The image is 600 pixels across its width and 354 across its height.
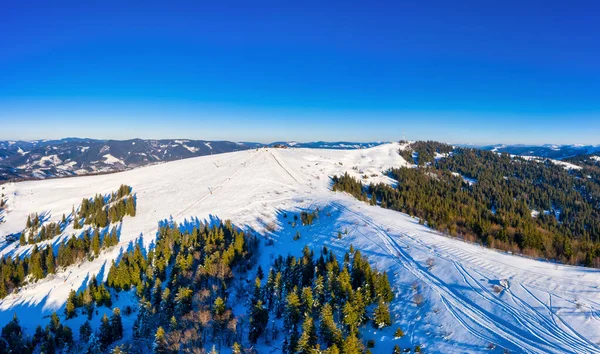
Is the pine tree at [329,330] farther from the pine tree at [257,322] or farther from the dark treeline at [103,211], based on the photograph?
the dark treeline at [103,211]

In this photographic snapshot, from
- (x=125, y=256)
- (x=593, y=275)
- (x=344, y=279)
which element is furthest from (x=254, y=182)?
(x=593, y=275)

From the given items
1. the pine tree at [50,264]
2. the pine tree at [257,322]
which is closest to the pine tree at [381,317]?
the pine tree at [257,322]

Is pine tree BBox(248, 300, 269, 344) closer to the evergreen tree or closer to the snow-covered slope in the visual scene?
the evergreen tree

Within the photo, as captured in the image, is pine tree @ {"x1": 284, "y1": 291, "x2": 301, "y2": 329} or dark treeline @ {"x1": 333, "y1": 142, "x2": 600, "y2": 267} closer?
pine tree @ {"x1": 284, "y1": 291, "x2": 301, "y2": 329}

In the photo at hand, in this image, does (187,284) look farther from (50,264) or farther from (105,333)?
(50,264)

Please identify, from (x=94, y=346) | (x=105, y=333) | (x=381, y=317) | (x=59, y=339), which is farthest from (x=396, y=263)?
(x=59, y=339)

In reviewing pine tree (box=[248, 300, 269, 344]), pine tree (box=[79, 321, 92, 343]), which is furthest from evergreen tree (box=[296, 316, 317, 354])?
pine tree (box=[79, 321, 92, 343])
